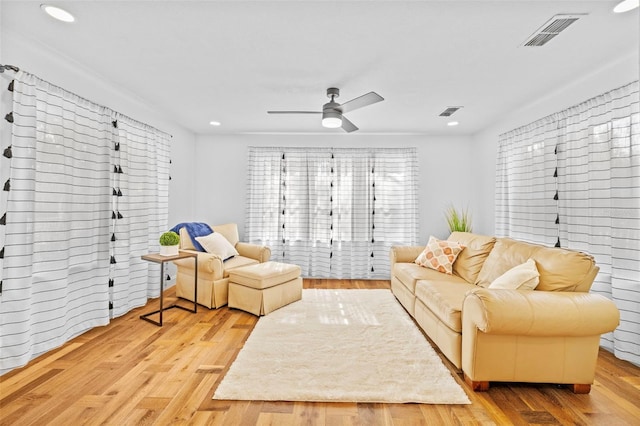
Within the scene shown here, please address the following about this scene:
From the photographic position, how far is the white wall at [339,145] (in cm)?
520

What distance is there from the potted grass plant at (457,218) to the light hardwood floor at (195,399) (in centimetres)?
233

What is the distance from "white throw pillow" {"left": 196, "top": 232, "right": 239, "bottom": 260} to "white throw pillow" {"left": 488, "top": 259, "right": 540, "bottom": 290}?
10.3 ft

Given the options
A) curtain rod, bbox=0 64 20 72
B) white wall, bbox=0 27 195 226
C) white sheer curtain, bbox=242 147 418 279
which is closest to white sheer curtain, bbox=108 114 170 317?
white wall, bbox=0 27 195 226

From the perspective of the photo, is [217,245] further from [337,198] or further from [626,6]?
[626,6]

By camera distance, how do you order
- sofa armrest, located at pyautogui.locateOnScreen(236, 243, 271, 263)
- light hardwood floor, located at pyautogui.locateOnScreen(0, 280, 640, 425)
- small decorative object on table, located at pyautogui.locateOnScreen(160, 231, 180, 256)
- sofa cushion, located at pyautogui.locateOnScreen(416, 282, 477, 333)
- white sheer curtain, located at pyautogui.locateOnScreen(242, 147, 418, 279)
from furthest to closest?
white sheer curtain, located at pyautogui.locateOnScreen(242, 147, 418, 279)
sofa armrest, located at pyautogui.locateOnScreen(236, 243, 271, 263)
small decorative object on table, located at pyautogui.locateOnScreen(160, 231, 180, 256)
sofa cushion, located at pyautogui.locateOnScreen(416, 282, 477, 333)
light hardwood floor, located at pyautogui.locateOnScreen(0, 280, 640, 425)

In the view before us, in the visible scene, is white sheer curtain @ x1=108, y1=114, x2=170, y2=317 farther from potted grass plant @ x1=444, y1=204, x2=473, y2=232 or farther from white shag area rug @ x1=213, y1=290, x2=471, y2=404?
potted grass plant @ x1=444, y1=204, x2=473, y2=232

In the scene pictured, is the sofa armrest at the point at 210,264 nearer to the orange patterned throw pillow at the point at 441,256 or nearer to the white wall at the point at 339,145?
the white wall at the point at 339,145

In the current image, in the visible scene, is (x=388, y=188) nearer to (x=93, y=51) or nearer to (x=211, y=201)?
(x=211, y=201)

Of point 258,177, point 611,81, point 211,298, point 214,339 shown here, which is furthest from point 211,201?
point 611,81

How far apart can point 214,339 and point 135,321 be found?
1.08 metres

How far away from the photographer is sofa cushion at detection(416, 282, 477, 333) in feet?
7.50

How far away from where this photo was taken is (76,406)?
1.87m

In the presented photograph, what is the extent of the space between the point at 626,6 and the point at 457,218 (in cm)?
330

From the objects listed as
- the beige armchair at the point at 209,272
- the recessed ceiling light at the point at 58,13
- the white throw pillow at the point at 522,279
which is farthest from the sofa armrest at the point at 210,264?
the white throw pillow at the point at 522,279
